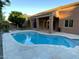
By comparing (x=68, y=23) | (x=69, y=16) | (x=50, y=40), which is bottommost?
(x=50, y=40)

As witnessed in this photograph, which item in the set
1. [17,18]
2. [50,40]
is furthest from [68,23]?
[17,18]

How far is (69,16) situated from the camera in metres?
23.4

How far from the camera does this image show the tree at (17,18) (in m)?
34.6

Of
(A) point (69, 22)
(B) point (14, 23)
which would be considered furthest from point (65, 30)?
(B) point (14, 23)

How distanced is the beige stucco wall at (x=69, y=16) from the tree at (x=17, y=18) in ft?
40.5

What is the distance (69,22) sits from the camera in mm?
23562

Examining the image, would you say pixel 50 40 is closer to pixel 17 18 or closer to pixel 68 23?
pixel 68 23

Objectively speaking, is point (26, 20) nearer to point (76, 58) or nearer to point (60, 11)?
point (60, 11)

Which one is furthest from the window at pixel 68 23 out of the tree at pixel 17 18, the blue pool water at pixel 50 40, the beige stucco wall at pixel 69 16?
the tree at pixel 17 18

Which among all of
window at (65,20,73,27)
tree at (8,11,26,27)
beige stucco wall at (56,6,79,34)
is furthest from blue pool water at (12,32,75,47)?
tree at (8,11,26,27)

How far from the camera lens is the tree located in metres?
34.6

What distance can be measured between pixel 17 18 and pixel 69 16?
15.8m

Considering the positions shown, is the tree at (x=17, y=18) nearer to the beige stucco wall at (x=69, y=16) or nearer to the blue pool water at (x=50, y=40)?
the beige stucco wall at (x=69, y=16)

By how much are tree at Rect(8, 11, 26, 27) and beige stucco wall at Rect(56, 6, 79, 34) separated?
12.3m
